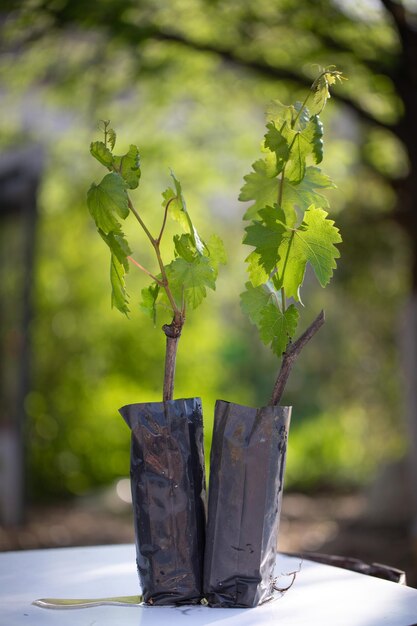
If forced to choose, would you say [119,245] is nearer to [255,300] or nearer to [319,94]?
[255,300]

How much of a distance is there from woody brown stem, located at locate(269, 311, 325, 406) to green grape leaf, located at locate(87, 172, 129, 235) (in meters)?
0.30

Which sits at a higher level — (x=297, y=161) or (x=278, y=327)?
(x=297, y=161)

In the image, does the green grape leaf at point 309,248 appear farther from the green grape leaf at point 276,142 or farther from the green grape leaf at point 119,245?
the green grape leaf at point 119,245

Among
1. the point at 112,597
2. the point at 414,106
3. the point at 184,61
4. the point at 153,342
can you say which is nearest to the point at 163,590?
the point at 112,597

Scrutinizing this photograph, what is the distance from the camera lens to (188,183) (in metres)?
7.22

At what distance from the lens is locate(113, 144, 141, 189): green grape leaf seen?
4.09 feet

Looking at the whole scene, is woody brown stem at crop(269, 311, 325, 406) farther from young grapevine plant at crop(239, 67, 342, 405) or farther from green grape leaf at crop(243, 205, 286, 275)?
green grape leaf at crop(243, 205, 286, 275)

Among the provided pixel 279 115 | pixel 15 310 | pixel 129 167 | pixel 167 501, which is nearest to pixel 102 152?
pixel 129 167

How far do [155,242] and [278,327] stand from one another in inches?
8.5

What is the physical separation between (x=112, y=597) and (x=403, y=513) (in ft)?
14.8

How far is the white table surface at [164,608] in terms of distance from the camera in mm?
1195

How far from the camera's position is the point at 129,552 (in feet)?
5.72

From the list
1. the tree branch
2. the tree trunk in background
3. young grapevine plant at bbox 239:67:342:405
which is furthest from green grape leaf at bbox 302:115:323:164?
the tree trunk in background

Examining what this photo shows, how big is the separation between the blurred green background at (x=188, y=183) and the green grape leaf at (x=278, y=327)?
3311mm
